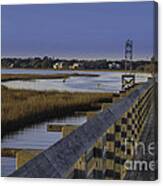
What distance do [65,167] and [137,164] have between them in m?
0.30

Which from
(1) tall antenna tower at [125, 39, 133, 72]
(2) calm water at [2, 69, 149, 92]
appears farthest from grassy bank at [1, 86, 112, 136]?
(1) tall antenna tower at [125, 39, 133, 72]

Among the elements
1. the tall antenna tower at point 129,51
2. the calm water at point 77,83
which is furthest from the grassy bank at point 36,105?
the tall antenna tower at point 129,51

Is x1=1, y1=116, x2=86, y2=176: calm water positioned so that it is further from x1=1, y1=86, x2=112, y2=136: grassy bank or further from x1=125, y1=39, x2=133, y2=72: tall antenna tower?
x1=125, y1=39, x2=133, y2=72: tall antenna tower

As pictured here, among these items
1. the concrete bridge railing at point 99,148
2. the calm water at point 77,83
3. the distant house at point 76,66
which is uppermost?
the distant house at point 76,66

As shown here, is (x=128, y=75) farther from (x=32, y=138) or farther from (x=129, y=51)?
(x=32, y=138)

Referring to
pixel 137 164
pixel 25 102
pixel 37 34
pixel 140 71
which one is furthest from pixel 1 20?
pixel 137 164

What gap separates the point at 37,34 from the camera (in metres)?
3.24

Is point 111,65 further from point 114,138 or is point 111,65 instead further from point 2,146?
point 2,146

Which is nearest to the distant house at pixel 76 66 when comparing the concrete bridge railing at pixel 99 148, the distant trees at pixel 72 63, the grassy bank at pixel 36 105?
the distant trees at pixel 72 63

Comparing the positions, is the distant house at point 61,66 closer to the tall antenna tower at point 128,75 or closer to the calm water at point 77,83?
the calm water at point 77,83

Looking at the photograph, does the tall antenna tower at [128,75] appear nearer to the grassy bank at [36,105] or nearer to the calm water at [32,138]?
the grassy bank at [36,105]

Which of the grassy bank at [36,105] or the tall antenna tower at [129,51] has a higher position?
the tall antenna tower at [129,51]

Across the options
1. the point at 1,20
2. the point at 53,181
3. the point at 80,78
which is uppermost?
the point at 1,20

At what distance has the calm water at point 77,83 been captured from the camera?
3.17m
